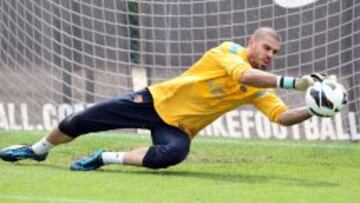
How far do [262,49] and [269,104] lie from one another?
1.81 ft

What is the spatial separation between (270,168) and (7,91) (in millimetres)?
4580

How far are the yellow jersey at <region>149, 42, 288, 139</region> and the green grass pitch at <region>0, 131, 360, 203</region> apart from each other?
1.34ft

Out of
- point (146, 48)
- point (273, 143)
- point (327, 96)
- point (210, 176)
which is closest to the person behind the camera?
point (327, 96)

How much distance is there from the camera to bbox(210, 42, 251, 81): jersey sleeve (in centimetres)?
755

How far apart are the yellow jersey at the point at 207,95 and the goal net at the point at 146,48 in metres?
2.77

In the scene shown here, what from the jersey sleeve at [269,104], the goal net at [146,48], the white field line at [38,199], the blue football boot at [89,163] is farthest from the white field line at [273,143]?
the white field line at [38,199]

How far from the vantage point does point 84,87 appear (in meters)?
11.7

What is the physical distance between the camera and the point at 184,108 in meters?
8.16

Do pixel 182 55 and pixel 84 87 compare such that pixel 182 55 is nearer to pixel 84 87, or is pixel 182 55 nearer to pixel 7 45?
pixel 84 87

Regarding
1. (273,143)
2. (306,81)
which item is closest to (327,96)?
(306,81)

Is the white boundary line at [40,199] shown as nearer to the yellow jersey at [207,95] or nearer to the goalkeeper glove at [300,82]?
the goalkeeper glove at [300,82]

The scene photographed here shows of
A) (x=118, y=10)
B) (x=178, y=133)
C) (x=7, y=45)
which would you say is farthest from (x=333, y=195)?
(x=7, y=45)

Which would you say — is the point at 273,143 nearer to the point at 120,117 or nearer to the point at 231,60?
the point at 120,117

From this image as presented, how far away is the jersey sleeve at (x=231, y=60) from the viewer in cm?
755
